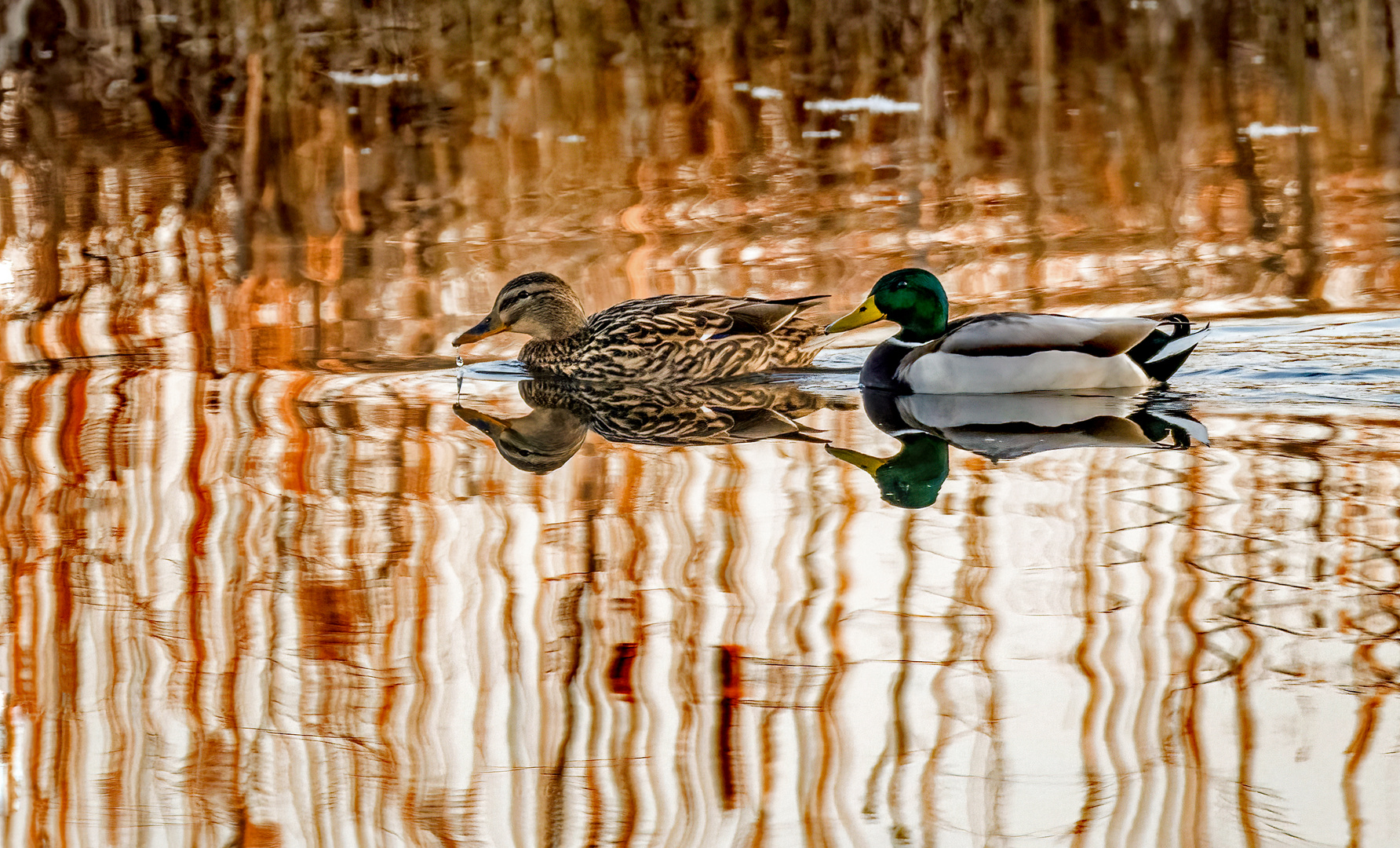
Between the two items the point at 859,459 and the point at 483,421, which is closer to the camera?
the point at 859,459

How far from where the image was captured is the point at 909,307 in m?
7.21

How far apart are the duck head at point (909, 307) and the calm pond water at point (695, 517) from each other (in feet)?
1.11

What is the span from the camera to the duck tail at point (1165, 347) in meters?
6.57

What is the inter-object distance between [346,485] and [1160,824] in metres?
3.14

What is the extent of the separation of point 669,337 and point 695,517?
2638mm

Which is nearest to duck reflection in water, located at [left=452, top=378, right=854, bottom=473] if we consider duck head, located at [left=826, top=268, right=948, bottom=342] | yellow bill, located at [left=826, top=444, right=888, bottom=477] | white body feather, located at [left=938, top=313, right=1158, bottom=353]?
yellow bill, located at [left=826, top=444, right=888, bottom=477]

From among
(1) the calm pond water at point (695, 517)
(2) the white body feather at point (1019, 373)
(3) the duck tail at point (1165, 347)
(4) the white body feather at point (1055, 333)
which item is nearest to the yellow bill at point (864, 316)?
(1) the calm pond water at point (695, 517)

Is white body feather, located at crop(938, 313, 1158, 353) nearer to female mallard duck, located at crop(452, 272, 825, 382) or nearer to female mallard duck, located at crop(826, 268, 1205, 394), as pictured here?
female mallard duck, located at crop(826, 268, 1205, 394)

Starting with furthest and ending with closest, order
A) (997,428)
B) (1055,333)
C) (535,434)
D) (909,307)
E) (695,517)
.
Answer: (909,307) → (1055,333) → (535,434) → (997,428) → (695,517)

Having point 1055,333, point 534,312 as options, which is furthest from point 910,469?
point 534,312

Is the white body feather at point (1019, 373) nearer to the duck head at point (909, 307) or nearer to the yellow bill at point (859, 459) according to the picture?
the duck head at point (909, 307)

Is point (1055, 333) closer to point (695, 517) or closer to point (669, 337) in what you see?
point (669, 337)

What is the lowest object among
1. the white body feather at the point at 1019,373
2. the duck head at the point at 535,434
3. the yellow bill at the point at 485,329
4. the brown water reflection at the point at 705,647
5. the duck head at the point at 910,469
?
the brown water reflection at the point at 705,647

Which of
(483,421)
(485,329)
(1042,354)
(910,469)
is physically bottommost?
(910,469)
